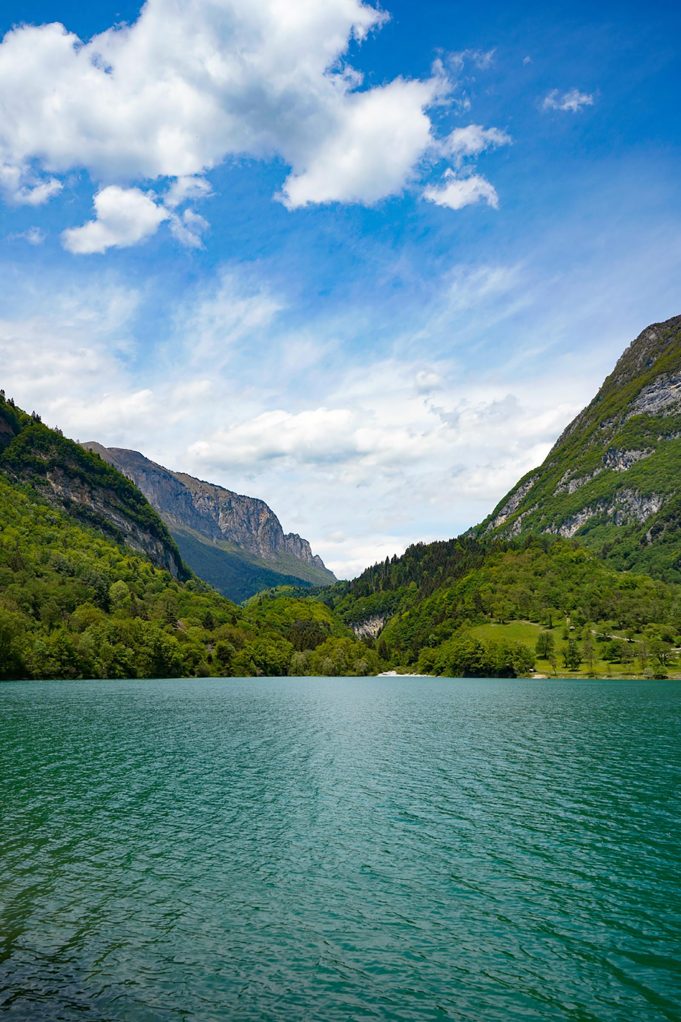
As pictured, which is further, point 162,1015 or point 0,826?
point 0,826

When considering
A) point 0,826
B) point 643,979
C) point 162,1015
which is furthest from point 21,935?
point 643,979

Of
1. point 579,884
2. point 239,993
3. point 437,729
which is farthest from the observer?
point 437,729

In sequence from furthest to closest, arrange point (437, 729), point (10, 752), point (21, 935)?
1. point (437, 729)
2. point (10, 752)
3. point (21, 935)

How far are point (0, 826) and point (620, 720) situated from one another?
96.2m

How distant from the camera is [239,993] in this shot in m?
21.6

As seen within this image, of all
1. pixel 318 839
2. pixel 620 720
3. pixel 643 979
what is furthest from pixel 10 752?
pixel 620 720

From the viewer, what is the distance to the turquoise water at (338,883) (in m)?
21.8

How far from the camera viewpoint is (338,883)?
3281cm

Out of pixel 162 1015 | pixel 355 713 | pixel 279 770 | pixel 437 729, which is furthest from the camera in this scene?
pixel 355 713

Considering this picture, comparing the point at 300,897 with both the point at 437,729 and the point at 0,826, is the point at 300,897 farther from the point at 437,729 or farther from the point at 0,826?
the point at 437,729

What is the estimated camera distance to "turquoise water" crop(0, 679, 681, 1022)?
71.6 ft

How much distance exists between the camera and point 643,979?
23.2m

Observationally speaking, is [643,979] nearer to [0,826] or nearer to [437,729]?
[0,826]

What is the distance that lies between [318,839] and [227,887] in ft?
32.2
